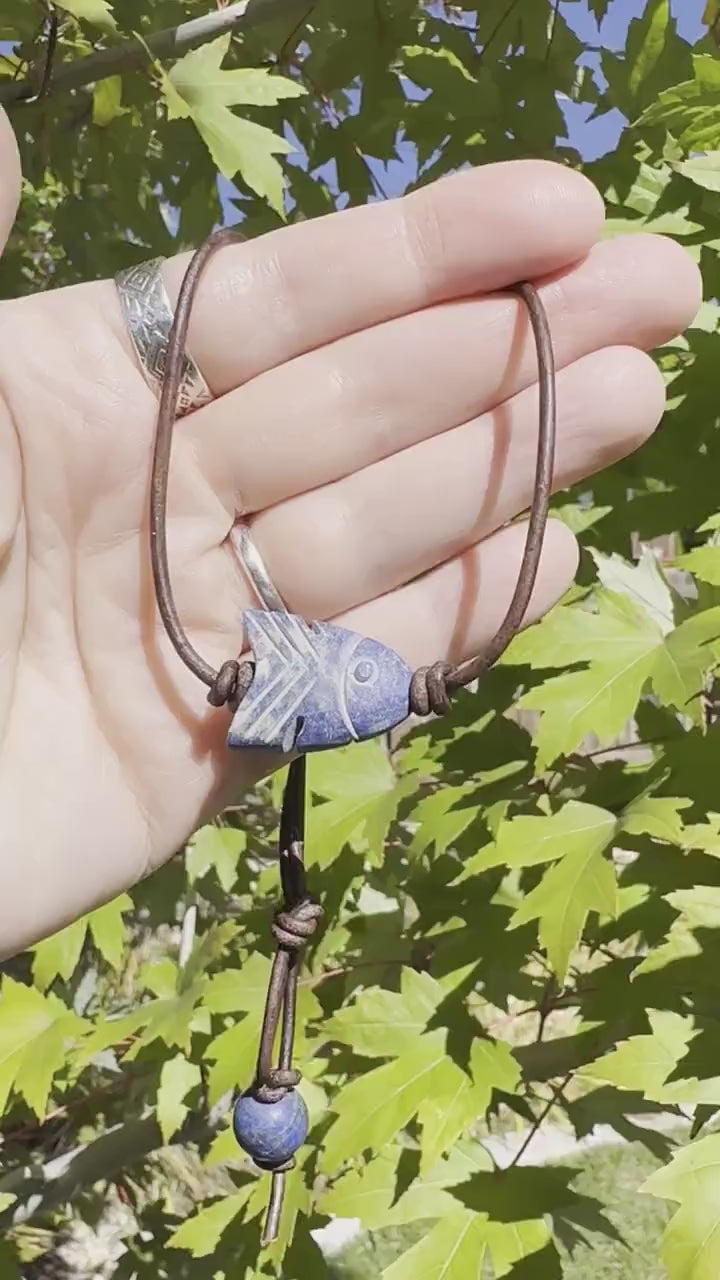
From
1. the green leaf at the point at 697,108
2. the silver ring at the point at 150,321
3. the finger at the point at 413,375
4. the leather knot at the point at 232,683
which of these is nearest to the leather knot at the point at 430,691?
the leather knot at the point at 232,683

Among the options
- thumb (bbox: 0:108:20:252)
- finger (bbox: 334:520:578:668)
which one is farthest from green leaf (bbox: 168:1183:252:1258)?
thumb (bbox: 0:108:20:252)

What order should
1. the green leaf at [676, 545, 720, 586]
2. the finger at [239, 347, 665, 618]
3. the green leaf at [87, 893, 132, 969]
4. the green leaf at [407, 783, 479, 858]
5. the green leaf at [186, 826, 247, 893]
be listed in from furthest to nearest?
1. the green leaf at [186, 826, 247, 893]
2. the green leaf at [87, 893, 132, 969]
3. the green leaf at [407, 783, 479, 858]
4. the green leaf at [676, 545, 720, 586]
5. the finger at [239, 347, 665, 618]

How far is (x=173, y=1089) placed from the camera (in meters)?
1.54

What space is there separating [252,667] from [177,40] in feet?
3.46

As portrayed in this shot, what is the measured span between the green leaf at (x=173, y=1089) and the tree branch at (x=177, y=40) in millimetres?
→ 1396

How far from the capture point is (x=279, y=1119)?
0.91m

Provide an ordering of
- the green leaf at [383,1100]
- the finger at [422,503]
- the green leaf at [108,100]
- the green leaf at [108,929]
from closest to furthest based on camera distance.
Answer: the finger at [422,503]
the green leaf at [383,1100]
the green leaf at [108,929]
the green leaf at [108,100]

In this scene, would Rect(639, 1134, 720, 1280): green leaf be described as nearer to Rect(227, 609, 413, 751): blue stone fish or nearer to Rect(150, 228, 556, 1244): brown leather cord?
Rect(150, 228, 556, 1244): brown leather cord

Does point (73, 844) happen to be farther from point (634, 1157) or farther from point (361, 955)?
point (634, 1157)

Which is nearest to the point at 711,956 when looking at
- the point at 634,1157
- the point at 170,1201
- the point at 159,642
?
the point at 159,642

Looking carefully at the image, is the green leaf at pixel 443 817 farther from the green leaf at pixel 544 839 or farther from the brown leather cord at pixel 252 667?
the brown leather cord at pixel 252 667

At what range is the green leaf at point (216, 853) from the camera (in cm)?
188

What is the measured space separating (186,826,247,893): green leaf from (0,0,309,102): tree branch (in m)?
1.17

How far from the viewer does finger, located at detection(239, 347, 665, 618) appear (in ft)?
3.24
